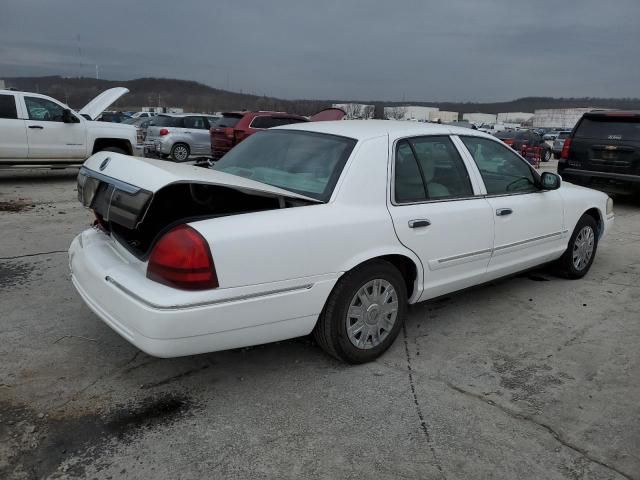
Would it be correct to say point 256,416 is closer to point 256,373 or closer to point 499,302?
point 256,373

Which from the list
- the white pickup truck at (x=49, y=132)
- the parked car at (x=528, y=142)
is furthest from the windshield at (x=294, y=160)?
the parked car at (x=528, y=142)

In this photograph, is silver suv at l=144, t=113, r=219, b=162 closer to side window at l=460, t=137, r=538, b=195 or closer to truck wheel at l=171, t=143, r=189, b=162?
truck wheel at l=171, t=143, r=189, b=162

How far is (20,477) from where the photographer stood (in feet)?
7.47

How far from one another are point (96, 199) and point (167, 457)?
63.4 inches

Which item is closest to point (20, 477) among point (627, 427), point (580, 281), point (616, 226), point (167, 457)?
point (167, 457)

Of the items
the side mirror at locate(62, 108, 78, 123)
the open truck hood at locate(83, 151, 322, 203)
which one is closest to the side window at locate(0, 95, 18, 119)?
the side mirror at locate(62, 108, 78, 123)

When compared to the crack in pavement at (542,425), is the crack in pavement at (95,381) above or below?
below

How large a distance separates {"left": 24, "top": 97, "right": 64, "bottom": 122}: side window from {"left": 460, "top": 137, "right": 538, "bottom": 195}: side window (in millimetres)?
9334

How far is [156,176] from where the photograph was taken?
2.72 meters

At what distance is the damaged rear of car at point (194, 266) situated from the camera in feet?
8.52

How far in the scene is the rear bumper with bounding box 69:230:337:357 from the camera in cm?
258

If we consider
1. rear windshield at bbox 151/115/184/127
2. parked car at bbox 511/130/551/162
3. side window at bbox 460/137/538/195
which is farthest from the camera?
parked car at bbox 511/130/551/162

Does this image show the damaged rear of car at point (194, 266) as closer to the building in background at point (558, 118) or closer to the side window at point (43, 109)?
the side window at point (43, 109)

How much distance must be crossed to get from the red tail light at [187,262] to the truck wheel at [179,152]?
45.0 feet
